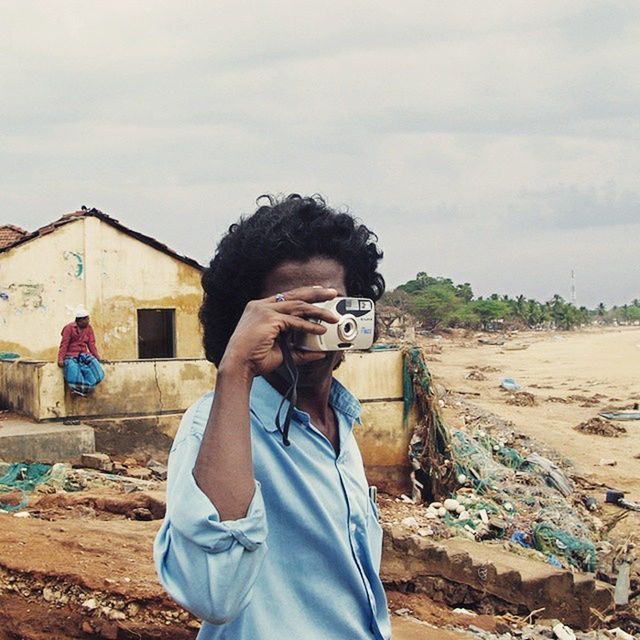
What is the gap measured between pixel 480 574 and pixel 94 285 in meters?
11.9

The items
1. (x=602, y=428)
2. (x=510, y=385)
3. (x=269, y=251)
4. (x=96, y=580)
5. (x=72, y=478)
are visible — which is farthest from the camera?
(x=510, y=385)

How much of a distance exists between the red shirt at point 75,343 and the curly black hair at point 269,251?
8.87 m

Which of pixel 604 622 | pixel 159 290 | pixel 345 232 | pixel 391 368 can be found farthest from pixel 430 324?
pixel 345 232

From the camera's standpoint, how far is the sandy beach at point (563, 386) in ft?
53.3

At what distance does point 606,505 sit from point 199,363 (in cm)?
595

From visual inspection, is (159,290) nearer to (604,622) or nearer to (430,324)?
(604,622)

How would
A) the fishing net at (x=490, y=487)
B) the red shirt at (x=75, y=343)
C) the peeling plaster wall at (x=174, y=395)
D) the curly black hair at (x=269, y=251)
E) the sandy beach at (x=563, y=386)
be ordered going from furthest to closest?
the sandy beach at (x=563, y=386)
the red shirt at (x=75, y=343)
the peeling plaster wall at (x=174, y=395)
the fishing net at (x=490, y=487)
the curly black hair at (x=269, y=251)

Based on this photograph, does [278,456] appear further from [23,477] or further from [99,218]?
[99,218]

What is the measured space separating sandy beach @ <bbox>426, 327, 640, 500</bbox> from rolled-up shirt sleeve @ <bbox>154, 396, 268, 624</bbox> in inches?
498

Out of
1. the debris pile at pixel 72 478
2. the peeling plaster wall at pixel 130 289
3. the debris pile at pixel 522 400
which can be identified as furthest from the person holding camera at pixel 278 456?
the debris pile at pixel 522 400

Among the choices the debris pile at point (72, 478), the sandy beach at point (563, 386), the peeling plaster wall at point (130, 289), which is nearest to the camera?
the debris pile at point (72, 478)

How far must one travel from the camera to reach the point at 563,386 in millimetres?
30875

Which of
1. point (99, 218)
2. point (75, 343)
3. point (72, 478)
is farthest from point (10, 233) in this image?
point (72, 478)

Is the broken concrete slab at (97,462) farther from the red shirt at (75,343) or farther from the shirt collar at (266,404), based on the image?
the shirt collar at (266,404)
